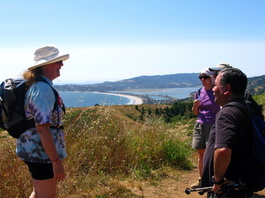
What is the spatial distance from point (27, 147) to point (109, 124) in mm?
2603

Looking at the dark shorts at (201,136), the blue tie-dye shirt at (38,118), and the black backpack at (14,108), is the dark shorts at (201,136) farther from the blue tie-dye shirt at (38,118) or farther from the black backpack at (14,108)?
the black backpack at (14,108)

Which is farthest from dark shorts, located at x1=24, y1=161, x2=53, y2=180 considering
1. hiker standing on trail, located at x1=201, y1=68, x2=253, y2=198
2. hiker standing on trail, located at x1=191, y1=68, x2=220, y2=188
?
hiker standing on trail, located at x1=191, y1=68, x2=220, y2=188

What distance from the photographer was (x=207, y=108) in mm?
3785

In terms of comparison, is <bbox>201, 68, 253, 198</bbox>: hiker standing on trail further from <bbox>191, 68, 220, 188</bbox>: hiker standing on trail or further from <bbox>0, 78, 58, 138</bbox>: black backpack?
<bbox>191, 68, 220, 188</bbox>: hiker standing on trail

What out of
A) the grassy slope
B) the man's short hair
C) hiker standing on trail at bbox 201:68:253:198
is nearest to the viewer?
hiker standing on trail at bbox 201:68:253:198

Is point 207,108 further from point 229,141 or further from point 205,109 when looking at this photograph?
point 229,141

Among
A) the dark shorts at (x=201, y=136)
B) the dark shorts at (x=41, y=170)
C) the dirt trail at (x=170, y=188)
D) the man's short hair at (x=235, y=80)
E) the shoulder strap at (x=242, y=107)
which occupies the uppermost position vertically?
the man's short hair at (x=235, y=80)

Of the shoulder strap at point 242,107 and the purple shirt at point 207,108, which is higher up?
the shoulder strap at point 242,107

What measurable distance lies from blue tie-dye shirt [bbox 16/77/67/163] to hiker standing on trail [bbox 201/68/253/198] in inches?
47.8

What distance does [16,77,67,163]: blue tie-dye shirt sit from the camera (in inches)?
82.2

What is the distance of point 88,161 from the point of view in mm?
4418

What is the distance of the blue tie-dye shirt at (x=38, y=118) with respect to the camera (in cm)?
209

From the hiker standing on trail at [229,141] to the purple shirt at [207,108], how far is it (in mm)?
1713

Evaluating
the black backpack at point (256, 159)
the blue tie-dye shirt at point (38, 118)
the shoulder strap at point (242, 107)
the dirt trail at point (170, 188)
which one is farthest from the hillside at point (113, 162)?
the shoulder strap at point (242, 107)
